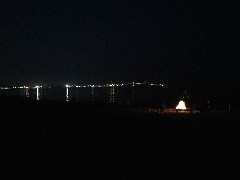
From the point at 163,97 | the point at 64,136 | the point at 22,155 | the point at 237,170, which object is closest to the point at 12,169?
the point at 22,155

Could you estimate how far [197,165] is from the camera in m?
7.82

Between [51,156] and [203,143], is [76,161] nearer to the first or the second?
[51,156]

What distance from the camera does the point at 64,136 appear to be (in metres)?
10.3

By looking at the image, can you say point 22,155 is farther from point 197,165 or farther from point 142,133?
point 142,133

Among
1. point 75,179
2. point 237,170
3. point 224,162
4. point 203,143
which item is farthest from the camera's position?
point 203,143

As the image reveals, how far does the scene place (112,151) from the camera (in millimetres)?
8773

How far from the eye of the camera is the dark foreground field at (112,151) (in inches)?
283

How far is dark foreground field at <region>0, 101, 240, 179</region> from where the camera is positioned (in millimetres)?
7179

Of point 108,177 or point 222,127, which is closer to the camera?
point 108,177

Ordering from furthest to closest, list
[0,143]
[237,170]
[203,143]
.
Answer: [203,143] < [0,143] < [237,170]

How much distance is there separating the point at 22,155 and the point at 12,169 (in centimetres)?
97

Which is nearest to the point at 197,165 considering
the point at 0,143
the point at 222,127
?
the point at 0,143

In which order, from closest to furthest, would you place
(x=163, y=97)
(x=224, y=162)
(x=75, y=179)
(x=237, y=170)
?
(x=75, y=179) → (x=237, y=170) → (x=224, y=162) → (x=163, y=97)

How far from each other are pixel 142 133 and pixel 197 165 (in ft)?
12.5
